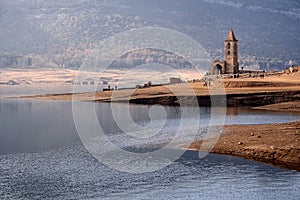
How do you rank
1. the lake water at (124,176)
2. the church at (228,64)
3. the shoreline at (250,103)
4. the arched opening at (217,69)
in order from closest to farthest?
the lake water at (124,176) → the shoreline at (250,103) → the church at (228,64) → the arched opening at (217,69)

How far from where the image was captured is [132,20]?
157m

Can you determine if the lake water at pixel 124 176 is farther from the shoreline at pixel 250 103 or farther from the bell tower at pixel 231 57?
the bell tower at pixel 231 57

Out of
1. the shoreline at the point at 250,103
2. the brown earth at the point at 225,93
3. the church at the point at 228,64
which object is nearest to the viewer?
the shoreline at the point at 250,103

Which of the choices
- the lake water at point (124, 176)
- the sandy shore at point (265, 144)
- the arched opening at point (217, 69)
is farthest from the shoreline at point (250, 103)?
the arched opening at point (217, 69)

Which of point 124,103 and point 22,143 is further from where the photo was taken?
point 124,103

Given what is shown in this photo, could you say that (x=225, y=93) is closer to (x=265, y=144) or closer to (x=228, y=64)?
(x=228, y=64)

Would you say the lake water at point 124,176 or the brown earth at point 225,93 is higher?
the brown earth at point 225,93

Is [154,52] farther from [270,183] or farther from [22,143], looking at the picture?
[270,183]

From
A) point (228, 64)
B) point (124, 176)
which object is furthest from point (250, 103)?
point (124, 176)

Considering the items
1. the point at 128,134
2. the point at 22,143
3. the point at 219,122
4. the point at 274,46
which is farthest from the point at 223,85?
the point at 274,46

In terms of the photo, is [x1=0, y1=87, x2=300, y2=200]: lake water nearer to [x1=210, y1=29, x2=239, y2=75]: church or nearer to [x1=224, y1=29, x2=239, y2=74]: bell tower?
[x1=210, y1=29, x2=239, y2=75]: church

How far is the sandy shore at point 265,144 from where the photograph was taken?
26.8m

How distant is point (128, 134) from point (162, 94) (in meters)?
29.7

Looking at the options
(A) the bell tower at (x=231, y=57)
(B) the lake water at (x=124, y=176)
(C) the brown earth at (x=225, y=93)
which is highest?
(A) the bell tower at (x=231, y=57)
